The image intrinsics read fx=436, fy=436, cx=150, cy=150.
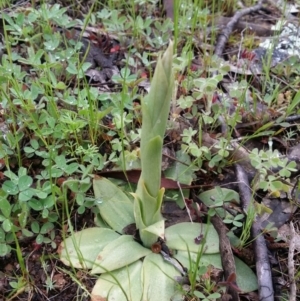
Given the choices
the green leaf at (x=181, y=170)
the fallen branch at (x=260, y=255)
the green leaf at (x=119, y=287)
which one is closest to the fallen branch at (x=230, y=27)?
the green leaf at (x=181, y=170)

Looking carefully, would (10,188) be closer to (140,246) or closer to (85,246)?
(85,246)

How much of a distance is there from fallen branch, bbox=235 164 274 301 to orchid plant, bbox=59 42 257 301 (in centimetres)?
A: 4

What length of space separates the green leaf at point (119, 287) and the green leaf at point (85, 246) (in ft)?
0.27

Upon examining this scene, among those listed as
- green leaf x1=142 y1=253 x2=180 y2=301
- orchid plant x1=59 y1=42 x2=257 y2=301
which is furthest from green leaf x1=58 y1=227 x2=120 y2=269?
green leaf x1=142 y1=253 x2=180 y2=301

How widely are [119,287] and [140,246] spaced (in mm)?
164

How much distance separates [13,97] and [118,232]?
2.46ft

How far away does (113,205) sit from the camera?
1525 millimetres

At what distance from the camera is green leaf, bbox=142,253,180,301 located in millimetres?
1339

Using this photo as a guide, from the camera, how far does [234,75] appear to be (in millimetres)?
2176

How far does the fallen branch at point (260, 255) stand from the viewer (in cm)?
134

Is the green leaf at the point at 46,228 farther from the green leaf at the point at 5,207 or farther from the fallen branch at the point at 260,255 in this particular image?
the fallen branch at the point at 260,255

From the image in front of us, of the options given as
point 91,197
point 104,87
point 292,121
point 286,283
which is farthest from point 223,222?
point 104,87

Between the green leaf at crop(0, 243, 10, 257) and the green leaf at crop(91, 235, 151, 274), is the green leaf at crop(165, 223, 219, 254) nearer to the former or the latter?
the green leaf at crop(91, 235, 151, 274)

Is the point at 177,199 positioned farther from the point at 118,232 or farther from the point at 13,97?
the point at 13,97
